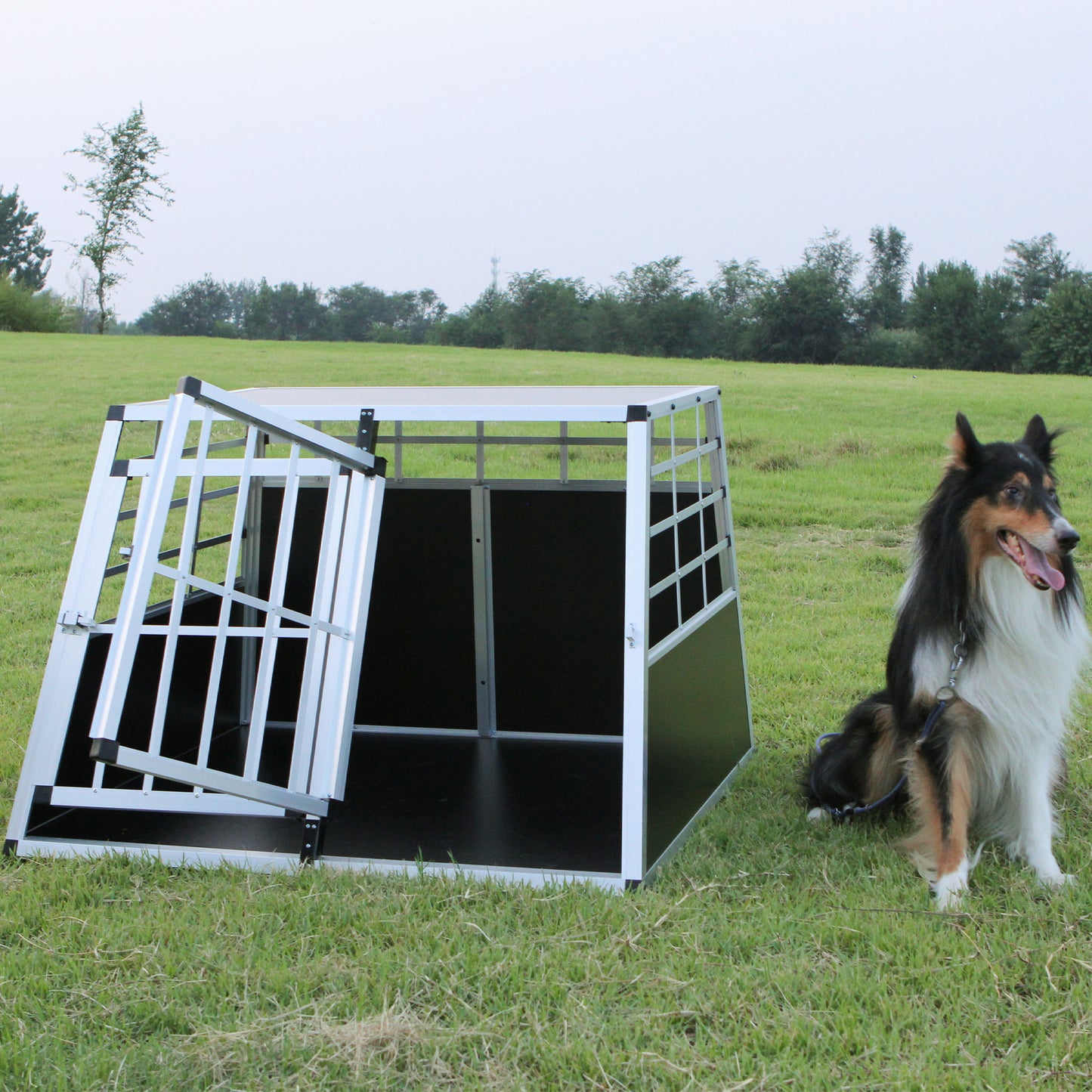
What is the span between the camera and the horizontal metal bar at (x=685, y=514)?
11.3 feet

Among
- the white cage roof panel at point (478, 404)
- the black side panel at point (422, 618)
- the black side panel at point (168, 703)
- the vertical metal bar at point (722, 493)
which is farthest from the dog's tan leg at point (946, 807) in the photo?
the black side panel at point (168, 703)

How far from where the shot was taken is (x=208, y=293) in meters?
55.8

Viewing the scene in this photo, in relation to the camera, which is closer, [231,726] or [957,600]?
[957,600]

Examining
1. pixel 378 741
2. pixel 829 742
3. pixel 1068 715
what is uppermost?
pixel 1068 715

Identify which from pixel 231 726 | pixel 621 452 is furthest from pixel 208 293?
pixel 231 726

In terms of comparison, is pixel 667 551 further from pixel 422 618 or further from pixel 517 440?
pixel 422 618

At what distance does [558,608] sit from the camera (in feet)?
16.1

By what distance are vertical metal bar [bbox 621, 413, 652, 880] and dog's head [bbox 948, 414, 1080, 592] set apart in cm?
87

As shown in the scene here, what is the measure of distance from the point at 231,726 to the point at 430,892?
2.24 metres

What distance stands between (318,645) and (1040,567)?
2.13 metres

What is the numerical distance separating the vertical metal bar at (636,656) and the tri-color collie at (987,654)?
30.2 inches

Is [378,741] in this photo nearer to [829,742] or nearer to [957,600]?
[829,742]

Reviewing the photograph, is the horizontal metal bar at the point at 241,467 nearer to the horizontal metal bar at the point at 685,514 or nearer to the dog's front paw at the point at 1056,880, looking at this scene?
the horizontal metal bar at the point at 685,514

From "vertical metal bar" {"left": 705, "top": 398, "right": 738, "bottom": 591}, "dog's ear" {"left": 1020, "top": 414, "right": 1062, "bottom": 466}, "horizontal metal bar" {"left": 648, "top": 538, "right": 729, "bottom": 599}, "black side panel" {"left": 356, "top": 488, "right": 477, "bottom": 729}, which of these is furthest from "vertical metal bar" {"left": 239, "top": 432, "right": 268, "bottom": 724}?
"dog's ear" {"left": 1020, "top": 414, "right": 1062, "bottom": 466}
